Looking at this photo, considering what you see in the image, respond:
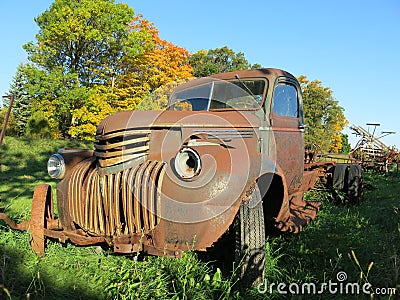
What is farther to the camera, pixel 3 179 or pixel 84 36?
pixel 84 36

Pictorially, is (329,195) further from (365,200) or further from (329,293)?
(329,293)

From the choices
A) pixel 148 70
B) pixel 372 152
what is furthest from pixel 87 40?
pixel 372 152

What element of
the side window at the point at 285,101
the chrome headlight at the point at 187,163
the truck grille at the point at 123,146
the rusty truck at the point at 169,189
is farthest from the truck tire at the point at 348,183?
the truck grille at the point at 123,146

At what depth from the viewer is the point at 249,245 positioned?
2971mm

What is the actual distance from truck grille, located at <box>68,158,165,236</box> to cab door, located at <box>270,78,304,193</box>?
6.12 ft

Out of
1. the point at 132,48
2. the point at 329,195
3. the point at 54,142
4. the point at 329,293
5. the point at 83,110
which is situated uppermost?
the point at 132,48

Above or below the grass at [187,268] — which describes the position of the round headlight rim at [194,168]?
above

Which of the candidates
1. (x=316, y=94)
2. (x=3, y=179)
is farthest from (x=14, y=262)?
(x=316, y=94)

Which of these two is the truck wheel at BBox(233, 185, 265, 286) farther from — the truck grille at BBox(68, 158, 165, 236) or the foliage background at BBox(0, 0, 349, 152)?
the foliage background at BBox(0, 0, 349, 152)

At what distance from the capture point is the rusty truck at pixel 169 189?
2.86m

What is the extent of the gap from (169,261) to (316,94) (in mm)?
40006

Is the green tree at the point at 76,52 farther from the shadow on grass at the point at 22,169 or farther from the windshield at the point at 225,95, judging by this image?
the windshield at the point at 225,95

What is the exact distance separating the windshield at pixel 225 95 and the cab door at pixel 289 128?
0.24 meters

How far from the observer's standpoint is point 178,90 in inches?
197
